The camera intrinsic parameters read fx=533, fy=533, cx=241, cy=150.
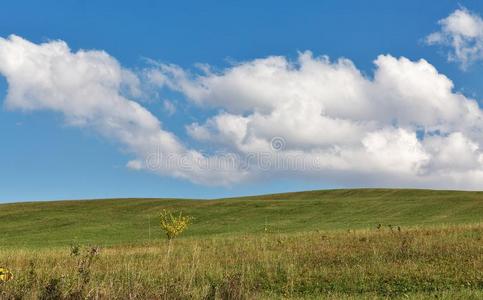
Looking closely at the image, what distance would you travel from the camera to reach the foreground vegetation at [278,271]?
11.4m

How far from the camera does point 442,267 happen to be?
15.6m

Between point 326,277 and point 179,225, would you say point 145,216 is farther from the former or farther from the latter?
point 326,277

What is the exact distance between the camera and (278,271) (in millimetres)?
16406

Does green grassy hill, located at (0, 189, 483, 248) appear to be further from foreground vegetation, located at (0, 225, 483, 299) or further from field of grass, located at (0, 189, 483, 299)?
foreground vegetation, located at (0, 225, 483, 299)

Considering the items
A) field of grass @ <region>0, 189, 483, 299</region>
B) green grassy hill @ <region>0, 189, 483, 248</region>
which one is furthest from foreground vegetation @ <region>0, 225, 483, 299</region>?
green grassy hill @ <region>0, 189, 483, 248</region>

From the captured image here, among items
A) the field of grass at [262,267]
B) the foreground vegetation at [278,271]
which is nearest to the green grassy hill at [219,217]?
the field of grass at [262,267]

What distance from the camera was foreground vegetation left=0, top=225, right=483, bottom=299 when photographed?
11.4 metres

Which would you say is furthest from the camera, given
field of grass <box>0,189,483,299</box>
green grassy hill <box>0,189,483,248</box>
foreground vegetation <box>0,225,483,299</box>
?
green grassy hill <box>0,189,483,248</box>

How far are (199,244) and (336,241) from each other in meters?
6.75

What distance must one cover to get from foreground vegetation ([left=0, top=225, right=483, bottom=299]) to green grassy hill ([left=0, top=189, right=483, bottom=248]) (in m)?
13.9

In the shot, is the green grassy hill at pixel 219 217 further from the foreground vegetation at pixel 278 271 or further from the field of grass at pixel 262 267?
the foreground vegetation at pixel 278 271

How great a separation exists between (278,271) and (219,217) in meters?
35.0

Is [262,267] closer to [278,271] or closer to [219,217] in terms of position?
[278,271]

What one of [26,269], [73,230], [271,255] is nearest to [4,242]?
[73,230]
